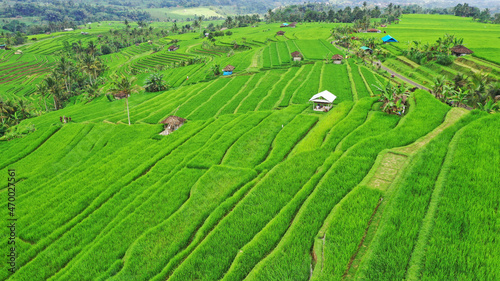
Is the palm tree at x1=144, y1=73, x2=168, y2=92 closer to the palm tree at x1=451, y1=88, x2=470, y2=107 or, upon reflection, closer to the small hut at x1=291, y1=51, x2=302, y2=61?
the small hut at x1=291, y1=51, x2=302, y2=61

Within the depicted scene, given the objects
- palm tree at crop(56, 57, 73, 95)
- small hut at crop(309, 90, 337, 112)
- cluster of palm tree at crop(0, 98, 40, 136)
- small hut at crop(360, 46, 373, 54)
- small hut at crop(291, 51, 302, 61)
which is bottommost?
cluster of palm tree at crop(0, 98, 40, 136)

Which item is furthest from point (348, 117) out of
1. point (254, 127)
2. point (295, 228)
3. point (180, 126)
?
point (180, 126)

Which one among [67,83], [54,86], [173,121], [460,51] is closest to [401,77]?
[460,51]

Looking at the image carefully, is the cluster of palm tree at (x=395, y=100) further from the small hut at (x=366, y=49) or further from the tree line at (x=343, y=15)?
the tree line at (x=343, y=15)

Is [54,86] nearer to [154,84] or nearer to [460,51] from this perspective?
[154,84]

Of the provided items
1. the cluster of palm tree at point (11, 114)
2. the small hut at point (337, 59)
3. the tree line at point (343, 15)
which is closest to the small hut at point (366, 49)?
the small hut at point (337, 59)

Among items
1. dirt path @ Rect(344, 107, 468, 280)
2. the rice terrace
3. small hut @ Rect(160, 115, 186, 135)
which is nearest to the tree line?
the rice terrace

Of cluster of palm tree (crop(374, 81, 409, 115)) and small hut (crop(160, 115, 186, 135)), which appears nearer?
cluster of palm tree (crop(374, 81, 409, 115))
